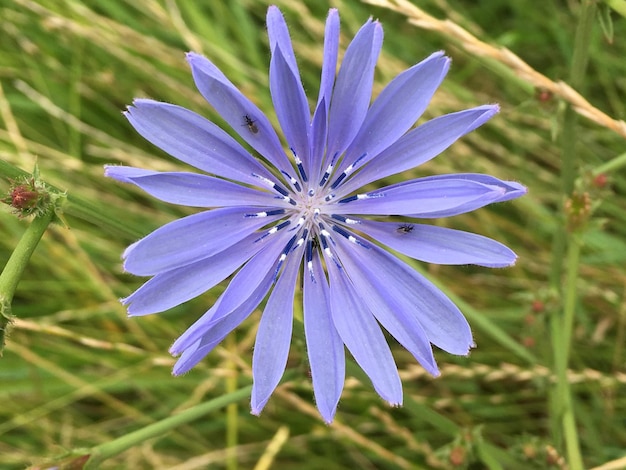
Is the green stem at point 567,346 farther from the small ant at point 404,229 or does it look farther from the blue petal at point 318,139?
the blue petal at point 318,139

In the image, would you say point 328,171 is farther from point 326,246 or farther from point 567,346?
point 567,346

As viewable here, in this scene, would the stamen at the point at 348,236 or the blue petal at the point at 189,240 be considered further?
the stamen at the point at 348,236

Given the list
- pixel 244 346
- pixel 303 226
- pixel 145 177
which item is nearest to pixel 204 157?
pixel 145 177

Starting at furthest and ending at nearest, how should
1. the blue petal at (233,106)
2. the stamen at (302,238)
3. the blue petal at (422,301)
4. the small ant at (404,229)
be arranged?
the stamen at (302,238) → the small ant at (404,229) → the blue petal at (422,301) → the blue petal at (233,106)

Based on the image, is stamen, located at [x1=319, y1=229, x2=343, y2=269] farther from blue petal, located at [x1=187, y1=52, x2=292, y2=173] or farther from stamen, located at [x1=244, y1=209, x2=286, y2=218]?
blue petal, located at [x1=187, y1=52, x2=292, y2=173]

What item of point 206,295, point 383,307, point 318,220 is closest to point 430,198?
point 383,307

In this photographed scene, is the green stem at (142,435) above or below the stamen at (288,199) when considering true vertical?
below

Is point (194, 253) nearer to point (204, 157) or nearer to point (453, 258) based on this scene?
point (204, 157)

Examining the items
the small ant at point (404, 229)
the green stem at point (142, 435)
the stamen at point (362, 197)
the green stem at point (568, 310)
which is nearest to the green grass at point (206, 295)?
the green stem at point (568, 310)

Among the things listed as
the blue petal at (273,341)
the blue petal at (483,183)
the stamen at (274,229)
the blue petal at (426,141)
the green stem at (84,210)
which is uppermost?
the blue petal at (426,141)
